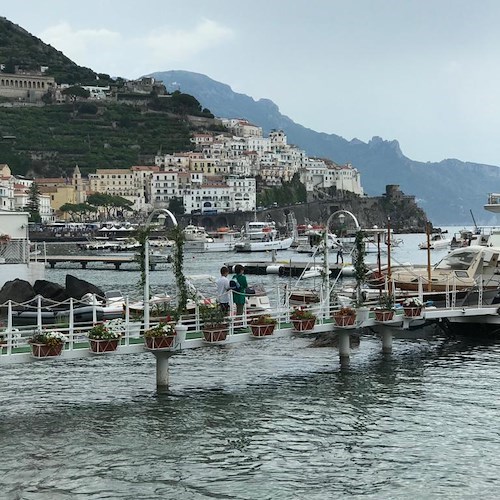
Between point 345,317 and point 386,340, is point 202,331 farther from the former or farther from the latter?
point 386,340

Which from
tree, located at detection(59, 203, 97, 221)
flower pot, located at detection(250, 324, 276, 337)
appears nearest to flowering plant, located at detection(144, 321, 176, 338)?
flower pot, located at detection(250, 324, 276, 337)

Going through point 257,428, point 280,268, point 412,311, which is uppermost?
point 280,268

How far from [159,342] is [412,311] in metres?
9.01

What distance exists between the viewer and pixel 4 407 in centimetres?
2067

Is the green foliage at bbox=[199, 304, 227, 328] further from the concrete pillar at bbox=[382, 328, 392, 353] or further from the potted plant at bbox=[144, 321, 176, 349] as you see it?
the concrete pillar at bbox=[382, 328, 392, 353]

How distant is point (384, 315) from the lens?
2598cm

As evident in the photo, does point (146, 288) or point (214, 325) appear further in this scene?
point (146, 288)

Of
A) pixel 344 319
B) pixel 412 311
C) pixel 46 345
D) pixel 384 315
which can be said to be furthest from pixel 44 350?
pixel 412 311

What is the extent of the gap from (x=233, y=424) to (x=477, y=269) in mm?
17881

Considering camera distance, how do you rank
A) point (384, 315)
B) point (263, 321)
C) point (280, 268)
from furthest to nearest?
point (280, 268) → point (384, 315) → point (263, 321)

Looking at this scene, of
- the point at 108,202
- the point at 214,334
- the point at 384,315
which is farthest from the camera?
the point at 108,202

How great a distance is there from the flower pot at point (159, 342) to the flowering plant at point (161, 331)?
7 centimetres

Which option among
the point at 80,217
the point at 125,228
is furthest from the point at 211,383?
the point at 80,217

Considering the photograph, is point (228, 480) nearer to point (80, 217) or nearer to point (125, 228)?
point (125, 228)
